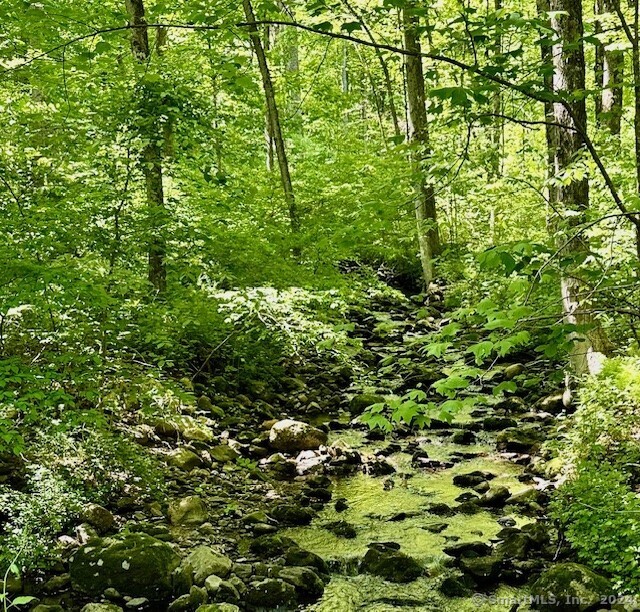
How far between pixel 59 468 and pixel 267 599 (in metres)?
2.13

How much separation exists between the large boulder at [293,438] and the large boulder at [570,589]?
12.8 ft

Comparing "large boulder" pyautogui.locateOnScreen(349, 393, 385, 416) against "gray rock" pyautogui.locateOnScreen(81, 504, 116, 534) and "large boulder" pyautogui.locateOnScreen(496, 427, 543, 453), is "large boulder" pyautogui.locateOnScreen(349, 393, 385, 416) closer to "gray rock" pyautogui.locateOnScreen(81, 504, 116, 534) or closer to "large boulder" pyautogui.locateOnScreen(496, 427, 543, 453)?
"large boulder" pyautogui.locateOnScreen(496, 427, 543, 453)

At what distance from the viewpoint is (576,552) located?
16.6 feet

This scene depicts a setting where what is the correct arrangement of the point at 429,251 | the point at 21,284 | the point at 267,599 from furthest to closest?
the point at 429,251 < the point at 267,599 < the point at 21,284

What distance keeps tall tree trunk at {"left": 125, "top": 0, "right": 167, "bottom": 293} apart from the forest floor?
1.81 meters

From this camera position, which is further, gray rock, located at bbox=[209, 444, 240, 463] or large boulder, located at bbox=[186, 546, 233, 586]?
gray rock, located at bbox=[209, 444, 240, 463]

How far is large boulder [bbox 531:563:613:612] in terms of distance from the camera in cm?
426

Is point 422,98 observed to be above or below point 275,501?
above

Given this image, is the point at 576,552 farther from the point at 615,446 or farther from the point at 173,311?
the point at 173,311

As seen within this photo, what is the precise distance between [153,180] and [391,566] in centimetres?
462

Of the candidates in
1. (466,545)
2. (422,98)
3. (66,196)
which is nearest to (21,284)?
(66,196)

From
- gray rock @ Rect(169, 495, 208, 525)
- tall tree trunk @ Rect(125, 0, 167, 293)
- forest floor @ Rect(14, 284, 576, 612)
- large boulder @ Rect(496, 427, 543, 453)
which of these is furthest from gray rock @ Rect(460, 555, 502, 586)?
tall tree trunk @ Rect(125, 0, 167, 293)

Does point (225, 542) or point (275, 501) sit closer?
point (225, 542)

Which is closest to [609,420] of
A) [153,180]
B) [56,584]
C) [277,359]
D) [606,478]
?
[606,478]
